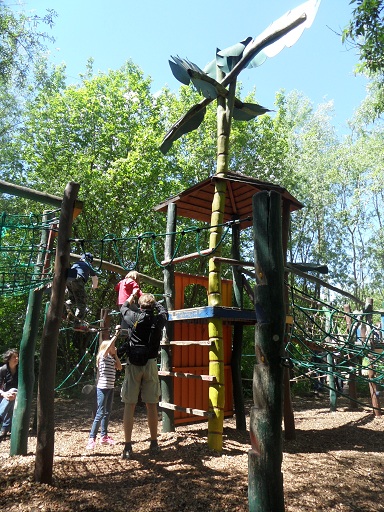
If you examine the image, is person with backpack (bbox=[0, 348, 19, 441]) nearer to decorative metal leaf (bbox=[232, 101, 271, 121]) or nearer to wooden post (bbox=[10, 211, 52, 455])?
wooden post (bbox=[10, 211, 52, 455])

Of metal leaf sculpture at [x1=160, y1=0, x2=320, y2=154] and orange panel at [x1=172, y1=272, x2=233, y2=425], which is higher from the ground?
metal leaf sculpture at [x1=160, y1=0, x2=320, y2=154]

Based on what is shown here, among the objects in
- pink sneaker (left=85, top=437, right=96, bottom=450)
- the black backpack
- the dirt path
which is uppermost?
the black backpack

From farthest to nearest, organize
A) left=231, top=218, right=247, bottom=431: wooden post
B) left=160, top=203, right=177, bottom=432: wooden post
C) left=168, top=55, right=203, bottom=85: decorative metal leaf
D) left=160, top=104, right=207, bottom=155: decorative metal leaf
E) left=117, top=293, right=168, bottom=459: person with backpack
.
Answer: left=160, top=104, right=207, bottom=155: decorative metal leaf → left=231, top=218, right=247, bottom=431: wooden post → left=160, top=203, right=177, bottom=432: wooden post → left=168, top=55, right=203, bottom=85: decorative metal leaf → left=117, top=293, right=168, bottom=459: person with backpack

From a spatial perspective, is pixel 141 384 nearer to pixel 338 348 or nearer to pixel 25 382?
pixel 25 382

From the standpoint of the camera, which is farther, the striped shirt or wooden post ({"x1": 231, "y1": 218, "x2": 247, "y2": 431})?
wooden post ({"x1": 231, "y1": 218, "x2": 247, "y2": 431})

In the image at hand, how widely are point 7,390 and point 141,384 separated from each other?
2.24 meters

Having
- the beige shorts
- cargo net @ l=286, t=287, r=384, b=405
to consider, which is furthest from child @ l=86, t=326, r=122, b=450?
cargo net @ l=286, t=287, r=384, b=405

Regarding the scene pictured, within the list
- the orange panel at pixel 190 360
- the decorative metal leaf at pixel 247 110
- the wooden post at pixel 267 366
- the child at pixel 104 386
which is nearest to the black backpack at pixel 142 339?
the child at pixel 104 386

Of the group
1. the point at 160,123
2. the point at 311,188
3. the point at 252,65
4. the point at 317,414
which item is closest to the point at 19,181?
the point at 160,123

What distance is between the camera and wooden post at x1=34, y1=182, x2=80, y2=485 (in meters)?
4.04

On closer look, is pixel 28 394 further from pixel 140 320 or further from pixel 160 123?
pixel 160 123

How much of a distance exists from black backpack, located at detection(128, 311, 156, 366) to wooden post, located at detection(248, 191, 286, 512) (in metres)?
2.27

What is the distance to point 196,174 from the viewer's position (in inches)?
629

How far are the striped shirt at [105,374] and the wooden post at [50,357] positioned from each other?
1.63m
